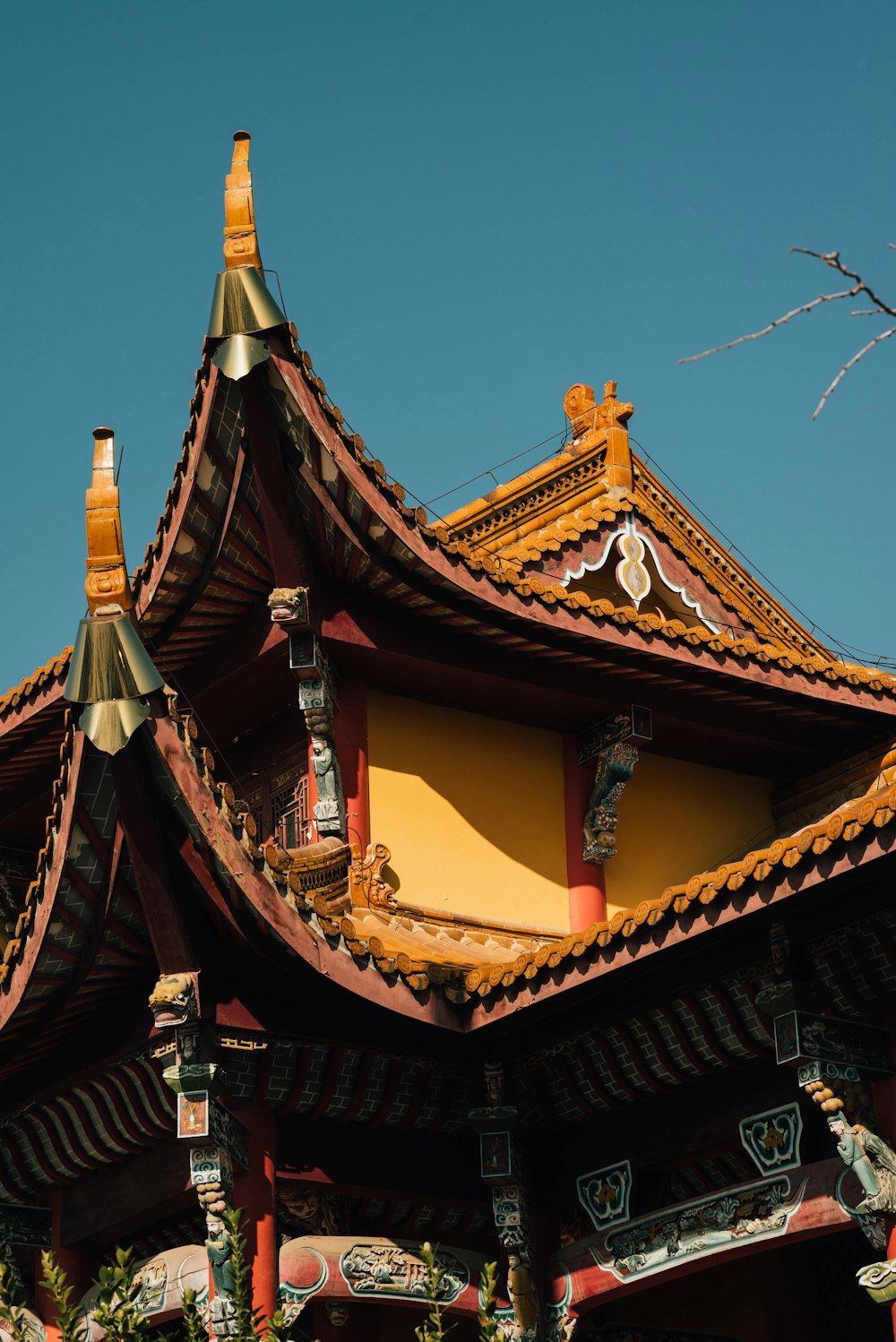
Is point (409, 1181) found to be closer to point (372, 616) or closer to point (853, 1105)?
point (853, 1105)

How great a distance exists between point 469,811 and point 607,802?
98cm

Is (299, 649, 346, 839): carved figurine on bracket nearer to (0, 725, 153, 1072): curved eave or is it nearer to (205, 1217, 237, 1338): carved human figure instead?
(0, 725, 153, 1072): curved eave

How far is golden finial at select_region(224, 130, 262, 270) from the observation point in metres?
13.0

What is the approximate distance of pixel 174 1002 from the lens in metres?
10.9

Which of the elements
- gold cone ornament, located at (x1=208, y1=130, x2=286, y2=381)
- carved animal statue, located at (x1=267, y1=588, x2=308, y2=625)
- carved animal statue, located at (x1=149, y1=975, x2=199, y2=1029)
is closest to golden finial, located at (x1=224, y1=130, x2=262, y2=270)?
gold cone ornament, located at (x1=208, y1=130, x2=286, y2=381)

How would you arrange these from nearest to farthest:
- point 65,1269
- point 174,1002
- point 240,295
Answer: point 174,1002 → point 65,1269 → point 240,295

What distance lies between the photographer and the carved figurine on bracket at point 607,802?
14461 millimetres

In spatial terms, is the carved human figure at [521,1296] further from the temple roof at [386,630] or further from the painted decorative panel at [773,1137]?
the painted decorative panel at [773,1137]

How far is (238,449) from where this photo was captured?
13.4 meters

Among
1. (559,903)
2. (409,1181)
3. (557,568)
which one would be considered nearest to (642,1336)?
(409,1181)

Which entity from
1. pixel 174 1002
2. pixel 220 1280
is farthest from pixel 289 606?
pixel 220 1280

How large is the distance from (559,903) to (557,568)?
245 centimetres

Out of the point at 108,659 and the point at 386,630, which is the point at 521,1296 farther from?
the point at 386,630

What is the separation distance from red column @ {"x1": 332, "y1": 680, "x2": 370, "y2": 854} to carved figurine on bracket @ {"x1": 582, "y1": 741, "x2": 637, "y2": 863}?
5.45ft
